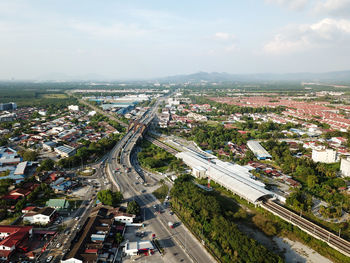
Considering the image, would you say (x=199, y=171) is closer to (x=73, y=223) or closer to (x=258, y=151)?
(x=258, y=151)

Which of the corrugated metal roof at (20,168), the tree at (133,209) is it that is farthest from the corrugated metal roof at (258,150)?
the corrugated metal roof at (20,168)

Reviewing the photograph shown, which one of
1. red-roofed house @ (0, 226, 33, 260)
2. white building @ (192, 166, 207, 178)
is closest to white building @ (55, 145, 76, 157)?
red-roofed house @ (0, 226, 33, 260)

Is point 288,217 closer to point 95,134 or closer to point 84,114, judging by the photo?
point 95,134

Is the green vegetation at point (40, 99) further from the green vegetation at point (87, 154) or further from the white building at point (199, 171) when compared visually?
the white building at point (199, 171)

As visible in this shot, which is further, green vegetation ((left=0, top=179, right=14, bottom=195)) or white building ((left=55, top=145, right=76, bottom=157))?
white building ((left=55, top=145, right=76, bottom=157))

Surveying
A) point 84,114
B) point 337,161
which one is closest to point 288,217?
point 337,161

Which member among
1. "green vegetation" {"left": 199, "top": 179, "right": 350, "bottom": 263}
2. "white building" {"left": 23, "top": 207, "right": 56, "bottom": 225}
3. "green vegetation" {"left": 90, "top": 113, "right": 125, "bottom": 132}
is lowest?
"green vegetation" {"left": 199, "top": 179, "right": 350, "bottom": 263}

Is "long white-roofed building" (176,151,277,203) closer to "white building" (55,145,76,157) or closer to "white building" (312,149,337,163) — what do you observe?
"white building" (312,149,337,163)
